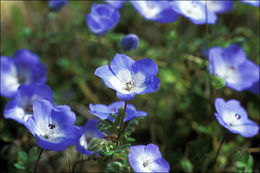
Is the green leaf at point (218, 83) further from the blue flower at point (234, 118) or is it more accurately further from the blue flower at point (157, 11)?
the blue flower at point (157, 11)

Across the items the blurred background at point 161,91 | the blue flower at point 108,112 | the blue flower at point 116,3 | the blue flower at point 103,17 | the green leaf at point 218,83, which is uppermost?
the blue flower at point 116,3

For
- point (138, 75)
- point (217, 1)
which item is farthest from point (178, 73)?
point (138, 75)

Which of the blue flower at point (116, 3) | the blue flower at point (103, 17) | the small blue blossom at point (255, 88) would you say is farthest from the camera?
the small blue blossom at point (255, 88)

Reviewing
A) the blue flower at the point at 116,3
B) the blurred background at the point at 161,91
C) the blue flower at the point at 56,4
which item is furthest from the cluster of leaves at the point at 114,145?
the blue flower at the point at 56,4

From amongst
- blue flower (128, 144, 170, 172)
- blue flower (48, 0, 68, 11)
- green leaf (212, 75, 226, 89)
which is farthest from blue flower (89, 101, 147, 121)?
blue flower (48, 0, 68, 11)

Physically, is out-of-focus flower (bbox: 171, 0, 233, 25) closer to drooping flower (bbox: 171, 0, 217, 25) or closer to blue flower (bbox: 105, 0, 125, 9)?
drooping flower (bbox: 171, 0, 217, 25)

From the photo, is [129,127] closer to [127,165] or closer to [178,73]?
[127,165]

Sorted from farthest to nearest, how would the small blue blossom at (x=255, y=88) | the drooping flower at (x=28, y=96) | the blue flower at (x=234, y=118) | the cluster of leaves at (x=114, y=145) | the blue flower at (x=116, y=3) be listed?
the small blue blossom at (x=255, y=88), the blue flower at (x=116, y=3), the drooping flower at (x=28, y=96), the blue flower at (x=234, y=118), the cluster of leaves at (x=114, y=145)
